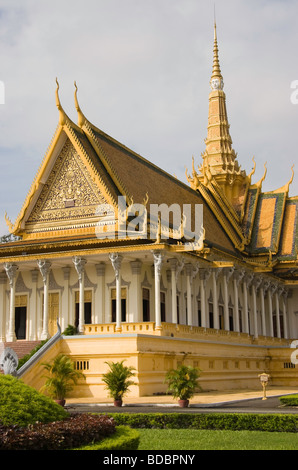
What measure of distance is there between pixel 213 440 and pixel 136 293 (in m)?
14.9

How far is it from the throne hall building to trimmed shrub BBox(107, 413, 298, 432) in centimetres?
778

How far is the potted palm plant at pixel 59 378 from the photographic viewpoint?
59.0ft

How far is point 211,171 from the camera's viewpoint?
43.9 metres

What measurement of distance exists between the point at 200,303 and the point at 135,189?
595cm

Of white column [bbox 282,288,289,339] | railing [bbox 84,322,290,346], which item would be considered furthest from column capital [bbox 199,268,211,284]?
white column [bbox 282,288,289,339]

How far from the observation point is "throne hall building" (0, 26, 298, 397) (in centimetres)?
2236

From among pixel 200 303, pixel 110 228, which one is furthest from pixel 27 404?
pixel 200 303

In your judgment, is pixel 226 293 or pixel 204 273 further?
pixel 226 293

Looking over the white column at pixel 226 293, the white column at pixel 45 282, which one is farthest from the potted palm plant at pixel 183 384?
the white column at pixel 226 293

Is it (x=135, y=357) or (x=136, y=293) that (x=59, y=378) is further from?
(x=136, y=293)

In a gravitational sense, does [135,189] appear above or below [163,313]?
above

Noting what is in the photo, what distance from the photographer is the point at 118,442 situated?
8.30 m

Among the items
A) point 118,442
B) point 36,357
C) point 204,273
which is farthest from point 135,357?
point 118,442

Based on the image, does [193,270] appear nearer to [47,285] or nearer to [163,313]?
[163,313]
